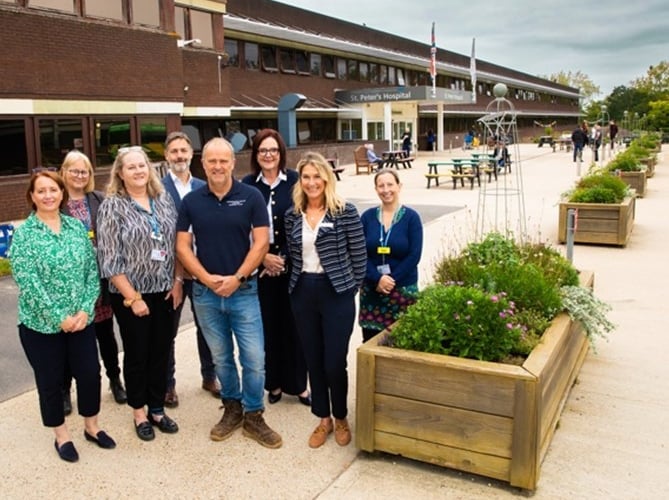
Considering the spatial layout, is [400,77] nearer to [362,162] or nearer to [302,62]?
[302,62]

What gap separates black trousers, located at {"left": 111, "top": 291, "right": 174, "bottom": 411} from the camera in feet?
13.7

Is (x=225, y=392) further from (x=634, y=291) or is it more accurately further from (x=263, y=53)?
(x=263, y=53)

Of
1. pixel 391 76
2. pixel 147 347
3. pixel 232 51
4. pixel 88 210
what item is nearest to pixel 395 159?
pixel 232 51

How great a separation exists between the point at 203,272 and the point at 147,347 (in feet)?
2.32

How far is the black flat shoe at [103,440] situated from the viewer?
164 inches

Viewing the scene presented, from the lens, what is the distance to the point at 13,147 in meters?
13.7

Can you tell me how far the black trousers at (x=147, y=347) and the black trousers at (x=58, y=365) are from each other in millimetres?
212

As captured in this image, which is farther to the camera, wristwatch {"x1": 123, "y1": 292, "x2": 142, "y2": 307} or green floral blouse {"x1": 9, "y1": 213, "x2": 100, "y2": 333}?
A: wristwatch {"x1": 123, "y1": 292, "x2": 142, "y2": 307}

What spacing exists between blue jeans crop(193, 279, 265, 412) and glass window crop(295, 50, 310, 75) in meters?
29.7

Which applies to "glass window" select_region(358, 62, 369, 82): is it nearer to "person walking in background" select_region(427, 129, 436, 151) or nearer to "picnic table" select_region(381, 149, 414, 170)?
"person walking in background" select_region(427, 129, 436, 151)

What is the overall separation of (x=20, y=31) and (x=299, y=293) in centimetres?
1221

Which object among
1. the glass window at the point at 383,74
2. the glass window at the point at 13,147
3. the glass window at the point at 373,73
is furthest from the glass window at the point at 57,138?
the glass window at the point at 383,74

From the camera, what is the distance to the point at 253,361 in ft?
13.8

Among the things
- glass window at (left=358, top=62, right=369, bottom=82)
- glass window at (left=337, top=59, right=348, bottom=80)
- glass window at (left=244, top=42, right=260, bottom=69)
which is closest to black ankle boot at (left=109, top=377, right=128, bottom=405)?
glass window at (left=244, top=42, right=260, bottom=69)
